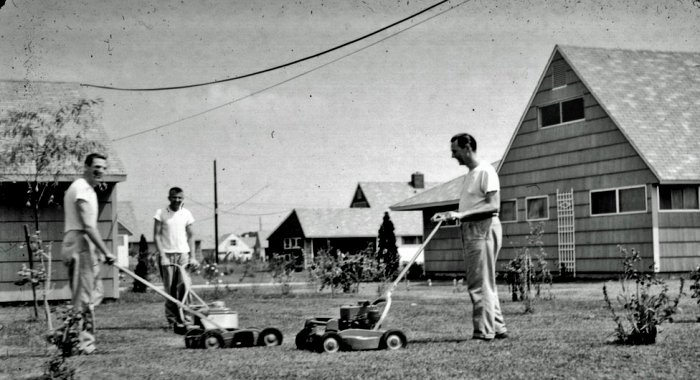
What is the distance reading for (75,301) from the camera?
28.2 ft

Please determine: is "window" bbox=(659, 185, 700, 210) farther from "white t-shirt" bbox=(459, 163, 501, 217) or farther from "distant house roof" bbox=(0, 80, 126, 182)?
"white t-shirt" bbox=(459, 163, 501, 217)

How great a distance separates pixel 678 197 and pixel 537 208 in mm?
5301

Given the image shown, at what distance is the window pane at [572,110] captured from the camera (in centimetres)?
2700

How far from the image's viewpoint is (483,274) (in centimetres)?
923

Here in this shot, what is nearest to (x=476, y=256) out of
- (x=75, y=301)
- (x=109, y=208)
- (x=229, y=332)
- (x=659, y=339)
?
(x=659, y=339)

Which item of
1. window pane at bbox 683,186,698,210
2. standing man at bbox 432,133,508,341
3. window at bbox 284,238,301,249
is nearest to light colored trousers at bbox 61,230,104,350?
standing man at bbox 432,133,508,341

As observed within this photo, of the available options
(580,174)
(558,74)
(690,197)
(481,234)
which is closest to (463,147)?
(481,234)

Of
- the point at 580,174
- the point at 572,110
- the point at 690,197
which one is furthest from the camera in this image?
the point at 572,110

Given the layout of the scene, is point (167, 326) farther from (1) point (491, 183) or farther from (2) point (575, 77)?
(2) point (575, 77)

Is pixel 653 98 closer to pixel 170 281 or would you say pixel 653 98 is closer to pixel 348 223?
pixel 170 281

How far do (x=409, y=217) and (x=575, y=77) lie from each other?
3826 cm

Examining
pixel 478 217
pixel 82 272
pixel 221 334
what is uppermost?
pixel 478 217

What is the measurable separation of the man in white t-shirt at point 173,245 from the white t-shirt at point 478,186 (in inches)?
161

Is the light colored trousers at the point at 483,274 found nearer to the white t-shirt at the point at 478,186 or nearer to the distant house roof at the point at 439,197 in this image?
the white t-shirt at the point at 478,186
